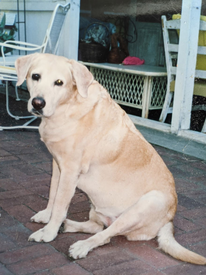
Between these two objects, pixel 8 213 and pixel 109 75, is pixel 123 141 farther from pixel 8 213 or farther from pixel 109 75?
pixel 109 75

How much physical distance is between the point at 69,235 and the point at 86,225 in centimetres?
13

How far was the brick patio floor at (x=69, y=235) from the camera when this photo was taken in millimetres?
2303

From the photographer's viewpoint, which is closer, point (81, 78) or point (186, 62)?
point (81, 78)

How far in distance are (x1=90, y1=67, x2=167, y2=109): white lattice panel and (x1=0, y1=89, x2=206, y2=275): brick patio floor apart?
6.25ft

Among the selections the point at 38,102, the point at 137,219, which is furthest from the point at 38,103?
the point at 137,219

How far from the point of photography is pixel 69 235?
8.79 ft

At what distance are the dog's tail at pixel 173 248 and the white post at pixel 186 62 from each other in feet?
8.67

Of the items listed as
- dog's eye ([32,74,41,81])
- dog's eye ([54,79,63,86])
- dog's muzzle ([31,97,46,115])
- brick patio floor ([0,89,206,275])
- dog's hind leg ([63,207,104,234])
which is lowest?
brick patio floor ([0,89,206,275])

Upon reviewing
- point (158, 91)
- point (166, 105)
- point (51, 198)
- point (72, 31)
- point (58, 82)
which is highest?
point (72, 31)

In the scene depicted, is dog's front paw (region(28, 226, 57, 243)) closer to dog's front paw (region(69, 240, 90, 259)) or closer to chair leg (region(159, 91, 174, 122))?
dog's front paw (region(69, 240, 90, 259))

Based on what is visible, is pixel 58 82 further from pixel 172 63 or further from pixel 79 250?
pixel 172 63

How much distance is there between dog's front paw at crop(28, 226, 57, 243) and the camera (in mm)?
2533

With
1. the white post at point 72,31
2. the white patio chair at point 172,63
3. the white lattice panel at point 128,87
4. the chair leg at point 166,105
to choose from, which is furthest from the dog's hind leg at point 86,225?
the white post at point 72,31

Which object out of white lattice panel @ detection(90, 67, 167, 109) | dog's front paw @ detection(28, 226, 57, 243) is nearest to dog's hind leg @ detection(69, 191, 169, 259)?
dog's front paw @ detection(28, 226, 57, 243)
